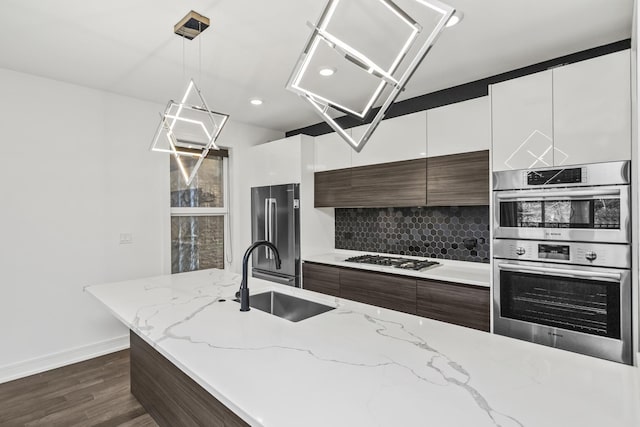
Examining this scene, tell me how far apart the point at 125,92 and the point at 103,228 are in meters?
1.33

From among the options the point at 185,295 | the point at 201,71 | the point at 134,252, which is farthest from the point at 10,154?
the point at 185,295

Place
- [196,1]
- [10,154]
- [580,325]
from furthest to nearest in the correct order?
[10,154]
[580,325]
[196,1]

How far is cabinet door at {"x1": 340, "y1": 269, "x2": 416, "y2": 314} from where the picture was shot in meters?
2.96

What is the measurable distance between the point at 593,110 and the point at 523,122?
1.21 ft

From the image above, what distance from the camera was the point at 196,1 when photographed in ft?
6.30

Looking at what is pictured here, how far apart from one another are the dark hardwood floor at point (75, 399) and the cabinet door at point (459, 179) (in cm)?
269

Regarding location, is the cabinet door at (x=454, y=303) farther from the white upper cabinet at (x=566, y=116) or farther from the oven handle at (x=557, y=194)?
the white upper cabinet at (x=566, y=116)

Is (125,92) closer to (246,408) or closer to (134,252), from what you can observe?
(134,252)

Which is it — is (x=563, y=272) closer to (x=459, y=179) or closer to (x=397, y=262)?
(x=459, y=179)

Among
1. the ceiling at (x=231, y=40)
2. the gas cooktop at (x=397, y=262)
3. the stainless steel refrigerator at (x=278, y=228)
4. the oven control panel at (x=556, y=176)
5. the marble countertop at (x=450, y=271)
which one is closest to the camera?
the ceiling at (x=231, y=40)

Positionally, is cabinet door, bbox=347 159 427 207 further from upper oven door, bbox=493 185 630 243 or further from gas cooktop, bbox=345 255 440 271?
upper oven door, bbox=493 185 630 243

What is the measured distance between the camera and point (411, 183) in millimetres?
3180

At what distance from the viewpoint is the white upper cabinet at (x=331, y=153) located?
3.73 metres

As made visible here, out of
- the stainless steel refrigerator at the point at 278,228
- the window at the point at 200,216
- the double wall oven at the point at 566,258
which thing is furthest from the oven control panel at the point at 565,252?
→ the window at the point at 200,216
